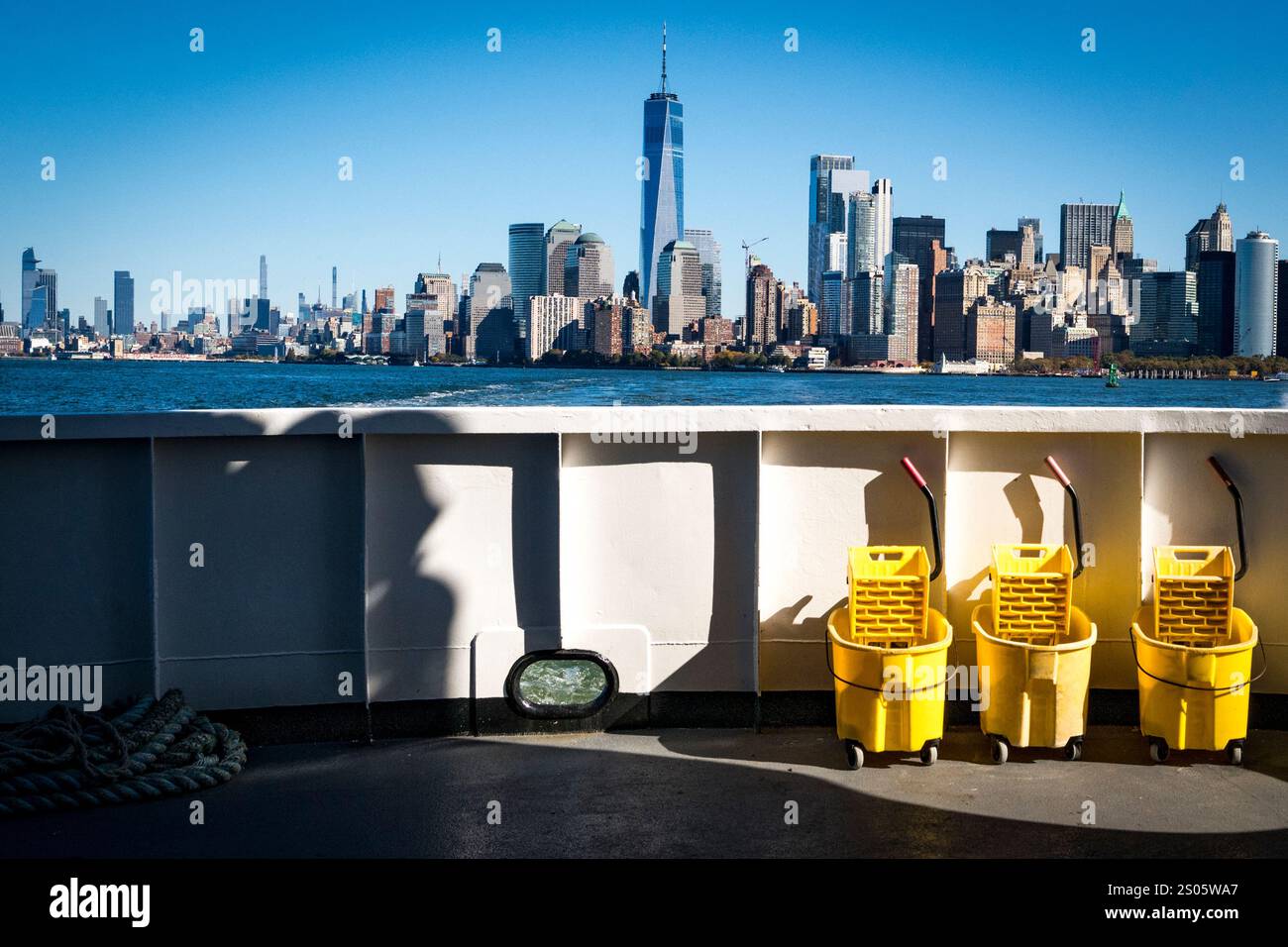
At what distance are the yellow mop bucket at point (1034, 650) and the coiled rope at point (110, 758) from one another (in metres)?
3.17

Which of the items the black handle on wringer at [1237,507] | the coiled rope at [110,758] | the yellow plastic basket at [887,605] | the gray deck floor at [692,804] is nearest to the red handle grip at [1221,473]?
the black handle on wringer at [1237,507]

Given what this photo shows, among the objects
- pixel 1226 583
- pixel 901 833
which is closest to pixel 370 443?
pixel 901 833

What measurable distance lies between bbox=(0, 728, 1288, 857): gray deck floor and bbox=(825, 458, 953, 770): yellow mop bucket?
0.51 feet

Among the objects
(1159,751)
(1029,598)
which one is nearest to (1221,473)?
(1029,598)

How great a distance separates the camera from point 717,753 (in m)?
4.67

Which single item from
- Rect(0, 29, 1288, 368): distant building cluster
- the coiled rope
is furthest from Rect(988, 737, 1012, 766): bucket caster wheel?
Rect(0, 29, 1288, 368): distant building cluster

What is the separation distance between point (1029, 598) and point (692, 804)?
185 centimetres

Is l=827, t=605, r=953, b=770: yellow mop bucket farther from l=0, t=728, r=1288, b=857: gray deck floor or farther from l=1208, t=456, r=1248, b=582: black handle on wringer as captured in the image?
l=1208, t=456, r=1248, b=582: black handle on wringer

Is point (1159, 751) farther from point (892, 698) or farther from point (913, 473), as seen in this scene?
point (913, 473)

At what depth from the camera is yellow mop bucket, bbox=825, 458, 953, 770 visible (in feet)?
14.5

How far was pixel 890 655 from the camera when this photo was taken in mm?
4387

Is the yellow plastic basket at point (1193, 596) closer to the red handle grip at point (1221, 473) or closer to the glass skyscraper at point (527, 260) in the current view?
the red handle grip at point (1221, 473)

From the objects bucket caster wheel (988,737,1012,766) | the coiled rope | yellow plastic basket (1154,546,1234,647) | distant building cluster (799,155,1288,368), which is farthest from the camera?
distant building cluster (799,155,1288,368)
